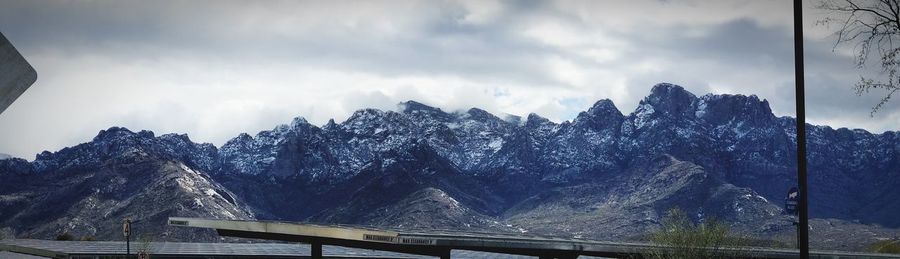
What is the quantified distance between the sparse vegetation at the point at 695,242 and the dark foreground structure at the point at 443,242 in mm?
324

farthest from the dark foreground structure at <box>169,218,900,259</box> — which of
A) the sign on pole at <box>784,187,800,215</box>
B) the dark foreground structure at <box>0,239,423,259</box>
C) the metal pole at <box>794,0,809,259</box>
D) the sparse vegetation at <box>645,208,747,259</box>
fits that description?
the dark foreground structure at <box>0,239,423,259</box>

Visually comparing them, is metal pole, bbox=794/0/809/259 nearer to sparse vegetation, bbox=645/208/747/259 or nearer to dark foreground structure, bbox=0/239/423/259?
sparse vegetation, bbox=645/208/747/259

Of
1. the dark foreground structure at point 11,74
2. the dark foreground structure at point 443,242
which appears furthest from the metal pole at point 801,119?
the dark foreground structure at point 443,242

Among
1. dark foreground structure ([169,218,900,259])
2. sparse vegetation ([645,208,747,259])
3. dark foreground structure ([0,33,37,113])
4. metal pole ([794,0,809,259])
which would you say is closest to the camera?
dark foreground structure ([0,33,37,113])

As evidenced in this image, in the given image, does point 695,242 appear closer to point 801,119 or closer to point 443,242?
point 443,242

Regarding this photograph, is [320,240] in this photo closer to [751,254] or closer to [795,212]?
[751,254]

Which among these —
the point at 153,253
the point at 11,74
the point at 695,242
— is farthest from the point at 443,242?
the point at 153,253

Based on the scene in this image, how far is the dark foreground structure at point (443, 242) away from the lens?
151 ft

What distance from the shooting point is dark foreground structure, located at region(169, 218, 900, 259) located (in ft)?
151

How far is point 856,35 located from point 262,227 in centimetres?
3975

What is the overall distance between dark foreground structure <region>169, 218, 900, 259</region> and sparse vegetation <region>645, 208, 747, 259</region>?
32cm

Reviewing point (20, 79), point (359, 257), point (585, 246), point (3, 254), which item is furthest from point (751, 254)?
point (3, 254)

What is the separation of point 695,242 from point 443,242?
13459 millimetres

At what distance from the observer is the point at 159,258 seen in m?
143
